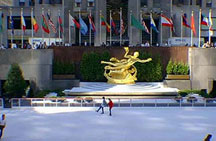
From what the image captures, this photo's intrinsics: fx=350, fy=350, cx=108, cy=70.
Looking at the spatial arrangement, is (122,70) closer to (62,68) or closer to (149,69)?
(149,69)

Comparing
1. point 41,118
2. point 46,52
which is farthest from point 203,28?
point 41,118

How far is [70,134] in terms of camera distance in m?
19.4

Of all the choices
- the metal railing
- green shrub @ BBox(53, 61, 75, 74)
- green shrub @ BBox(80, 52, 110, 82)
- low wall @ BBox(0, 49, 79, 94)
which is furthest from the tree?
green shrub @ BBox(80, 52, 110, 82)

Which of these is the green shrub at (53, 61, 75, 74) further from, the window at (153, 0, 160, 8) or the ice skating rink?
the window at (153, 0, 160, 8)

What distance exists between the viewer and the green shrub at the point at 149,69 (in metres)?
38.4

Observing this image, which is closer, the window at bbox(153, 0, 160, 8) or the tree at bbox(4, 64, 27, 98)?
the tree at bbox(4, 64, 27, 98)

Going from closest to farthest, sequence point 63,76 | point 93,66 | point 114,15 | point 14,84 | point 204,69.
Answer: point 14,84
point 204,69
point 63,76
point 93,66
point 114,15

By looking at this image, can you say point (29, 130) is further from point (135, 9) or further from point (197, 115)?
point (135, 9)

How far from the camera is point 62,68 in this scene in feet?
123

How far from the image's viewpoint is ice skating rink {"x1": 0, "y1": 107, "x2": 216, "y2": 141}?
18891 mm

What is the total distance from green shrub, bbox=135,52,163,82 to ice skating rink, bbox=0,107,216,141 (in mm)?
10900

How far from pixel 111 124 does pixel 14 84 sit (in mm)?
14012

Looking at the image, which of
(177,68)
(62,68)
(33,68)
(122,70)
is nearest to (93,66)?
(62,68)

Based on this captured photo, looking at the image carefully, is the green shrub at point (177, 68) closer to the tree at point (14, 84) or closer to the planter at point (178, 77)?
the planter at point (178, 77)
